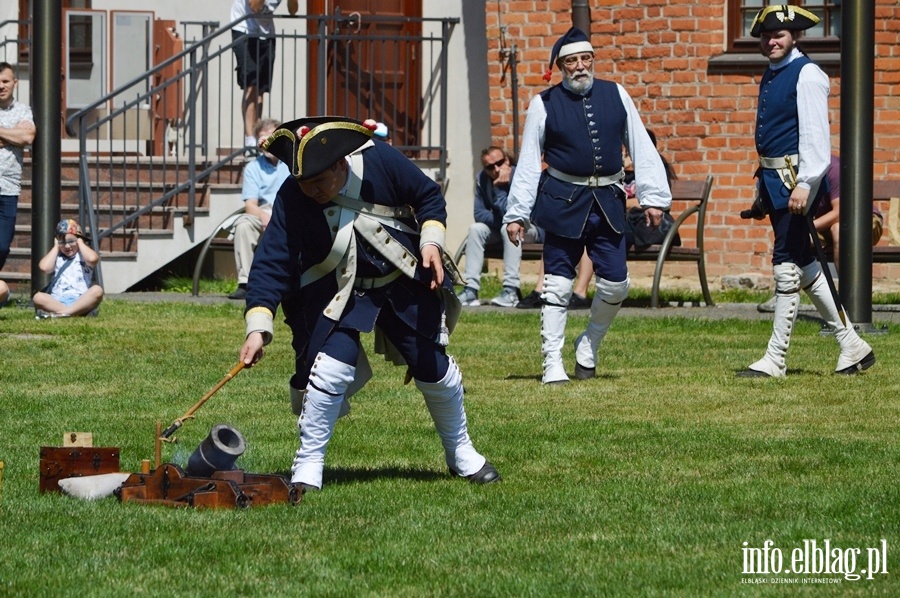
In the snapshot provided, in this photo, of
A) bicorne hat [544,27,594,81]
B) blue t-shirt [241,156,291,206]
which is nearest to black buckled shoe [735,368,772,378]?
bicorne hat [544,27,594,81]

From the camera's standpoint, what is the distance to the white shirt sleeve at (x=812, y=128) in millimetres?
9250

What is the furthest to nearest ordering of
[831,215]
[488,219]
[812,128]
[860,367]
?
1. [488,219]
2. [831,215]
3. [860,367]
4. [812,128]

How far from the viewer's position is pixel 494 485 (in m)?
6.36

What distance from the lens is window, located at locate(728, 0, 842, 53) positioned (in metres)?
15.5

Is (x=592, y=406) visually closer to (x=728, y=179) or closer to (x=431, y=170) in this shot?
(x=728, y=179)

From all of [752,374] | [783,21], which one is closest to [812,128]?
[783,21]

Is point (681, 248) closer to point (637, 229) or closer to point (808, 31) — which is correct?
point (637, 229)

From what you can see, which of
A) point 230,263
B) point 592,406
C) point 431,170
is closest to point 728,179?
point 431,170

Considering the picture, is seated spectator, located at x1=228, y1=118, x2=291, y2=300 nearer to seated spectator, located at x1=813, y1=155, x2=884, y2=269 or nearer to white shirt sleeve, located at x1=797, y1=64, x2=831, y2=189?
seated spectator, located at x1=813, y1=155, x2=884, y2=269

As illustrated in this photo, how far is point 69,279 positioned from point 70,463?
24.1 ft

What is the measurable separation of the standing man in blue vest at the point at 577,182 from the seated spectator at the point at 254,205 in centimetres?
579

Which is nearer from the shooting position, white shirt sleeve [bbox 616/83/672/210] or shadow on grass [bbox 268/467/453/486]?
shadow on grass [bbox 268/467/453/486]

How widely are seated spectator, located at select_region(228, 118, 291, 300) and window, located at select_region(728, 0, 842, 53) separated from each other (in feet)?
14.1

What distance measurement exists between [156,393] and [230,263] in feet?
29.3
